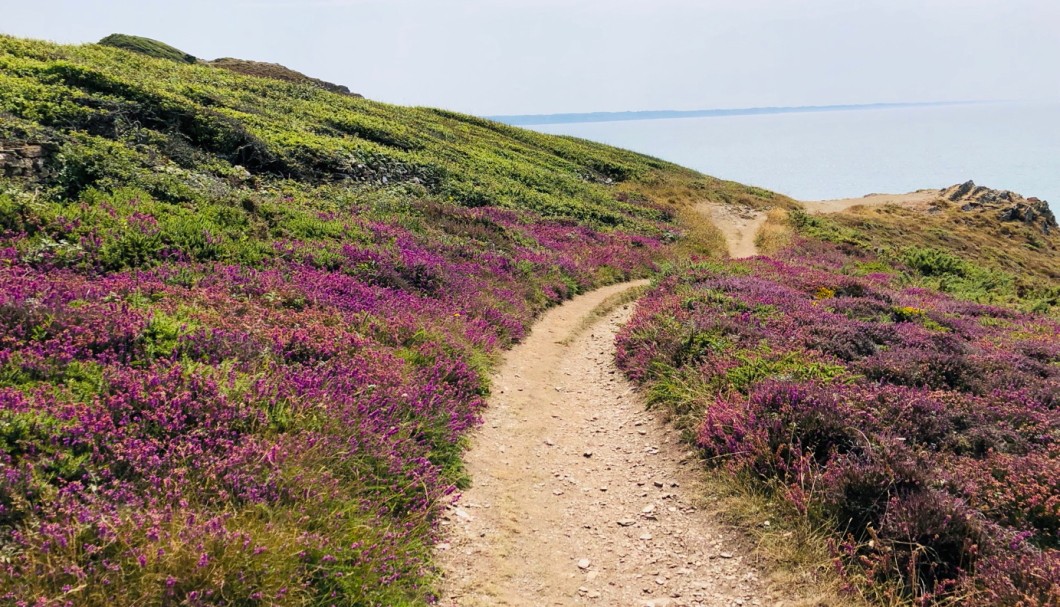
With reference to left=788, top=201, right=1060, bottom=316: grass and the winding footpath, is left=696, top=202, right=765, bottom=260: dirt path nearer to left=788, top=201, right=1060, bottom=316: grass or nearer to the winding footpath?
left=788, top=201, right=1060, bottom=316: grass

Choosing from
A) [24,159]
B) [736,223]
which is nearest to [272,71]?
[736,223]

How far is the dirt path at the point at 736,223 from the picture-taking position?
122ft

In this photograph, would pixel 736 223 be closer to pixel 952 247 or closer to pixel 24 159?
pixel 952 247

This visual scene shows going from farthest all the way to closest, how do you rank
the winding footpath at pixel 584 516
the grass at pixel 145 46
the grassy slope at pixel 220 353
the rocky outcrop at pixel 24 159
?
the grass at pixel 145 46
the rocky outcrop at pixel 24 159
the winding footpath at pixel 584 516
the grassy slope at pixel 220 353

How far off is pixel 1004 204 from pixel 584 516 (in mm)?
87247

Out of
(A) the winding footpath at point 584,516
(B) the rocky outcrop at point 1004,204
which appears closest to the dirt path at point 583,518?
(A) the winding footpath at point 584,516

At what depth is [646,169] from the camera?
62.4 m

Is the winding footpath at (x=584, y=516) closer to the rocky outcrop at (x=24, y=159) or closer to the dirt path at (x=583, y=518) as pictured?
the dirt path at (x=583, y=518)

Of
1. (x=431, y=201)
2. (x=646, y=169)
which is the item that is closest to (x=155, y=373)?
(x=431, y=201)

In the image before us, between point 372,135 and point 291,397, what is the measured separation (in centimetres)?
3170

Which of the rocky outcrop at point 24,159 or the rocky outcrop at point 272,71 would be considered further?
the rocky outcrop at point 272,71

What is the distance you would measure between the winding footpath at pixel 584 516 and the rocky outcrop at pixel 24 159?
11.4m

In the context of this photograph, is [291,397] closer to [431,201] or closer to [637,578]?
[637,578]

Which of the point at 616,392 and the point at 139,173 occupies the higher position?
the point at 139,173
